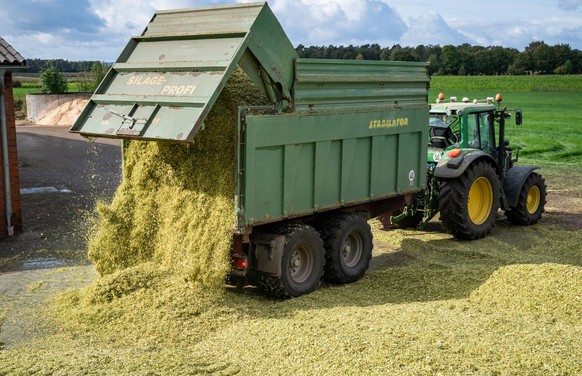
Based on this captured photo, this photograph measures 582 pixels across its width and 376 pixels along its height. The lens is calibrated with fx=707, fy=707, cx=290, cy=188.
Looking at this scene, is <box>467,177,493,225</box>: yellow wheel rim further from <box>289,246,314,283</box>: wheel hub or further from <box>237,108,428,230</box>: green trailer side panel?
<box>289,246,314,283</box>: wheel hub

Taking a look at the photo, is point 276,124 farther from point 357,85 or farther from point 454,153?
point 454,153

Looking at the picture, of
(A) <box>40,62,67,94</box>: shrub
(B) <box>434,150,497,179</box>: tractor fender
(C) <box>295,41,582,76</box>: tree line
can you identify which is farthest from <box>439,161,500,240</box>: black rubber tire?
(C) <box>295,41,582,76</box>: tree line

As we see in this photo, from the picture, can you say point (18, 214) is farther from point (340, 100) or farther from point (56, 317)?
point (340, 100)

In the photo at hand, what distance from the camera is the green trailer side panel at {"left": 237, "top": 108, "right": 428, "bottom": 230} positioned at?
317 inches

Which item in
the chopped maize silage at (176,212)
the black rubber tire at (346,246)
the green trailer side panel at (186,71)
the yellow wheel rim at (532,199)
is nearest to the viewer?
the green trailer side panel at (186,71)

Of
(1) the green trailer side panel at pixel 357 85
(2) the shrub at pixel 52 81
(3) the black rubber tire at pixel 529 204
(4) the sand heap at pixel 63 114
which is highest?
(2) the shrub at pixel 52 81

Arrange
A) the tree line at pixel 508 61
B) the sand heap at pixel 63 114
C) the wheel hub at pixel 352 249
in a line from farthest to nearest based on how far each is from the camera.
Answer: the tree line at pixel 508 61 → the sand heap at pixel 63 114 → the wheel hub at pixel 352 249

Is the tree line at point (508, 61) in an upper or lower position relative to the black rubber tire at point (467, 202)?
upper

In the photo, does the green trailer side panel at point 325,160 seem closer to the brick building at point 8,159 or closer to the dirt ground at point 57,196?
the dirt ground at point 57,196

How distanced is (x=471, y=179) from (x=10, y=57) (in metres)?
8.54

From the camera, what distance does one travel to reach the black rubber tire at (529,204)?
535 inches

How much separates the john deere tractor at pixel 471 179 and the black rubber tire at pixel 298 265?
2600 millimetres

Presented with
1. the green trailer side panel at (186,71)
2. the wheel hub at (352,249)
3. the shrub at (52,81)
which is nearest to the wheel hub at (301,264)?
the wheel hub at (352,249)

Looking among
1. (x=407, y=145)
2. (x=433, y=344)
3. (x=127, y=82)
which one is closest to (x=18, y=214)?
(x=127, y=82)
